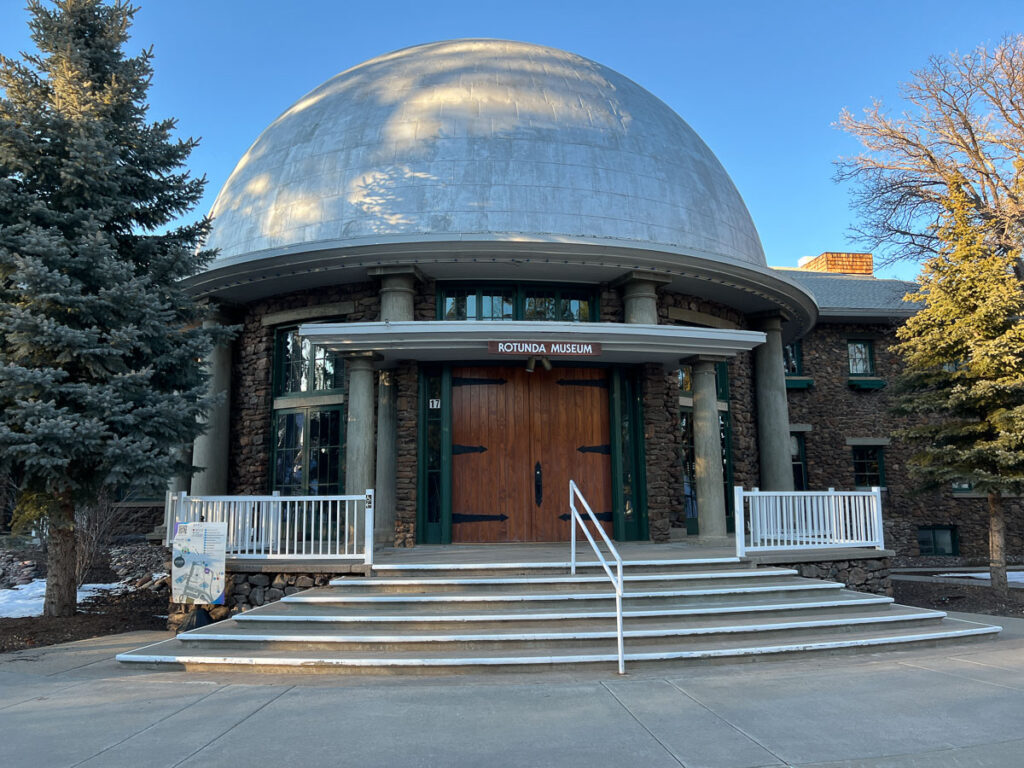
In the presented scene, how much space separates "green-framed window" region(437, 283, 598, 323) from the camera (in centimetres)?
1178

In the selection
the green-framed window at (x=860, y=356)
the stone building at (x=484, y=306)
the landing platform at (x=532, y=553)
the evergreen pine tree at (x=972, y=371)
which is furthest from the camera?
the green-framed window at (x=860, y=356)

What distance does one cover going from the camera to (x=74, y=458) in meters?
8.14

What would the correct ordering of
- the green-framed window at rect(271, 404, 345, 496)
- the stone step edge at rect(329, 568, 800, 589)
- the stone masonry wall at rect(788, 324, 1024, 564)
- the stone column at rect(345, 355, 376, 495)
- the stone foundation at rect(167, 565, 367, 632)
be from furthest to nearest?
the stone masonry wall at rect(788, 324, 1024, 564) < the green-framed window at rect(271, 404, 345, 496) < the stone column at rect(345, 355, 376, 495) < the stone foundation at rect(167, 565, 367, 632) < the stone step edge at rect(329, 568, 800, 589)

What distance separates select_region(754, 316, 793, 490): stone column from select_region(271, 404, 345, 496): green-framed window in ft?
26.2

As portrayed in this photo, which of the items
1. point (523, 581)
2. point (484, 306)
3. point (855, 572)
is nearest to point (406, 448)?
point (484, 306)

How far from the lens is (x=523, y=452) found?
11453 millimetres

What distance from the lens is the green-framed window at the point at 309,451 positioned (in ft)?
39.4

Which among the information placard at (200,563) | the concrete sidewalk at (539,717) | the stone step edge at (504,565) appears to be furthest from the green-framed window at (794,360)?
the information placard at (200,563)

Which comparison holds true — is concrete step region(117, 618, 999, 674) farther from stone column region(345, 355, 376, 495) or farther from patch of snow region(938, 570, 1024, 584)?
patch of snow region(938, 570, 1024, 584)

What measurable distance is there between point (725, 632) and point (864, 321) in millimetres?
15303

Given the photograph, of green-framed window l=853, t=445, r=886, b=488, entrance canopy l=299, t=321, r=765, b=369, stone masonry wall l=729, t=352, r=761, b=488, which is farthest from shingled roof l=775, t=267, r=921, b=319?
entrance canopy l=299, t=321, r=765, b=369

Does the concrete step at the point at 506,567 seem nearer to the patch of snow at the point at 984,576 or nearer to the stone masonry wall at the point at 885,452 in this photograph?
the patch of snow at the point at 984,576

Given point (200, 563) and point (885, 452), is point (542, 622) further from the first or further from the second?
point (885, 452)

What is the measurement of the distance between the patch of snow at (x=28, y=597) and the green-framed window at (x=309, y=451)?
3.52m
